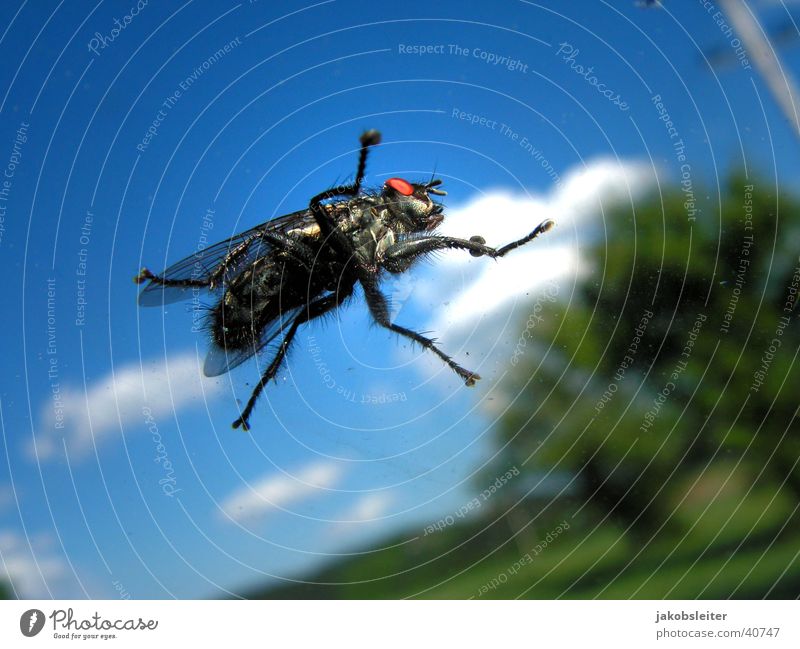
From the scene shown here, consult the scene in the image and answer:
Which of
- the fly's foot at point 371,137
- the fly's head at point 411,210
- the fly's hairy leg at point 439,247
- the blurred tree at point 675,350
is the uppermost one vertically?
the fly's foot at point 371,137

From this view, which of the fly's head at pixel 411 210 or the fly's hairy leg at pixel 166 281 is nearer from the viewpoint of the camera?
the fly's hairy leg at pixel 166 281

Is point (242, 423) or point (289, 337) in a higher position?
point (289, 337)

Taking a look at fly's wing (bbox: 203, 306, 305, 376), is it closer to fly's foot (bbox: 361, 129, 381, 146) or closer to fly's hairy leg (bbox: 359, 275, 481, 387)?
fly's hairy leg (bbox: 359, 275, 481, 387)

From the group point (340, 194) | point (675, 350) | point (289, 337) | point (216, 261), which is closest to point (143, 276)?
point (216, 261)

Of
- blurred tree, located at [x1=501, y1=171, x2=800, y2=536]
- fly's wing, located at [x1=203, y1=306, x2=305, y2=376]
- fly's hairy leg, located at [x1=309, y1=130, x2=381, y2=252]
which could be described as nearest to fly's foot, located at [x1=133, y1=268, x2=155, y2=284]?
fly's wing, located at [x1=203, y1=306, x2=305, y2=376]

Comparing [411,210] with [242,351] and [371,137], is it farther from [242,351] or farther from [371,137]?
[242,351]

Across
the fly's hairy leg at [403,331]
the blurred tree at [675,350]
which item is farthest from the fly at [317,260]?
the blurred tree at [675,350]

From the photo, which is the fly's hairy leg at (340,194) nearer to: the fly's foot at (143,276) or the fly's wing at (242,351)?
the fly's wing at (242,351)
